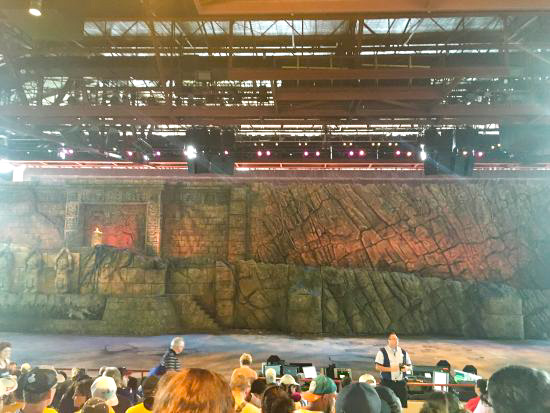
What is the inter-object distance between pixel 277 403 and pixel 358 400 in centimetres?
56

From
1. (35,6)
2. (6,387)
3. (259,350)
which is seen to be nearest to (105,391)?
(6,387)

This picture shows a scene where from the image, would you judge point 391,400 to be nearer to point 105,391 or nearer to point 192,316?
point 105,391

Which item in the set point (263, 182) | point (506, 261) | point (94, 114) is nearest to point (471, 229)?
point (506, 261)

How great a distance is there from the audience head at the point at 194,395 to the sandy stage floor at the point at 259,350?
8.62 metres

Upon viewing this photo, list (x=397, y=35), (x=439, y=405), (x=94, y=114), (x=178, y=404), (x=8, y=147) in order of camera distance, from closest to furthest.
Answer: (x=178, y=404) → (x=439, y=405) → (x=397, y=35) → (x=94, y=114) → (x=8, y=147)

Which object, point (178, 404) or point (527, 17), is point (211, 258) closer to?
point (527, 17)

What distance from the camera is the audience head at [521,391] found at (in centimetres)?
128

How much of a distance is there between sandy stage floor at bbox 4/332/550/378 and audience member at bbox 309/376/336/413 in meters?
6.82

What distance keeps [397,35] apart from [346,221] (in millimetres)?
10671

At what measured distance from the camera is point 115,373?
4117 mm

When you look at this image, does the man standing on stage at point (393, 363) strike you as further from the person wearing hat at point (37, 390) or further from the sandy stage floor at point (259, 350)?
the person wearing hat at point (37, 390)

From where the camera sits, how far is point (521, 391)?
51.0 inches

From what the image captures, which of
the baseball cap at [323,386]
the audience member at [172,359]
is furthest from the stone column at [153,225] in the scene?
the baseball cap at [323,386]

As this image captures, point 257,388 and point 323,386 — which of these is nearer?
point 323,386
